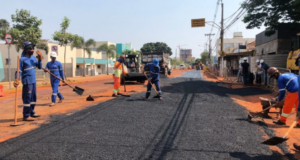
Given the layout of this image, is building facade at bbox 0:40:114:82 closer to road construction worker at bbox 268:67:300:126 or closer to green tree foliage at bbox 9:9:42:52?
green tree foliage at bbox 9:9:42:52

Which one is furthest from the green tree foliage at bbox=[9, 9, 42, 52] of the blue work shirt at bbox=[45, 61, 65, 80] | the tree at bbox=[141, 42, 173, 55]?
the tree at bbox=[141, 42, 173, 55]

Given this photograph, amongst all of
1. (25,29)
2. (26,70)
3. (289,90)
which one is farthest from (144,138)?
(25,29)

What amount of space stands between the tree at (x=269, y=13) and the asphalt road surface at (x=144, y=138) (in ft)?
34.3

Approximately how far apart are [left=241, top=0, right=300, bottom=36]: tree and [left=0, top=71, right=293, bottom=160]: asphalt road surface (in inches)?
412

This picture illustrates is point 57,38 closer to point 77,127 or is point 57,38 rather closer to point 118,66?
point 118,66

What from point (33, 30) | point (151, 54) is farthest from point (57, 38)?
point (151, 54)

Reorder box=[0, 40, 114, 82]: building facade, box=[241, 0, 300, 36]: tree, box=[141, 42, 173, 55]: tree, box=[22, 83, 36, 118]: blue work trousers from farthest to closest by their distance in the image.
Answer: box=[141, 42, 173, 55]: tree < box=[0, 40, 114, 82]: building facade < box=[241, 0, 300, 36]: tree < box=[22, 83, 36, 118]: blue work trousers

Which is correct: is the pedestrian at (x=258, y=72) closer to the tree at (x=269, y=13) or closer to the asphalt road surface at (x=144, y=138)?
the tree at (x=269, y=13)

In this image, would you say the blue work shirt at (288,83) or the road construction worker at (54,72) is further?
the road construction worker at (54,72)

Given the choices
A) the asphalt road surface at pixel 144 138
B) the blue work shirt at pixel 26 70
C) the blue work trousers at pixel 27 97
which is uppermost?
the blue work shirt at pixel 26 70

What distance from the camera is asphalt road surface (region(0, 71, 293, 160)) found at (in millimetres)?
3598

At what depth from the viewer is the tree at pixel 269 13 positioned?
534 inches

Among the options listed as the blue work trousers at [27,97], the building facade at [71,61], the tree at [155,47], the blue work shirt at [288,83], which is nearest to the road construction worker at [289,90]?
the blue work shirt at [288,83]

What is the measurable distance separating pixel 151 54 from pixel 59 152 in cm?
2141
